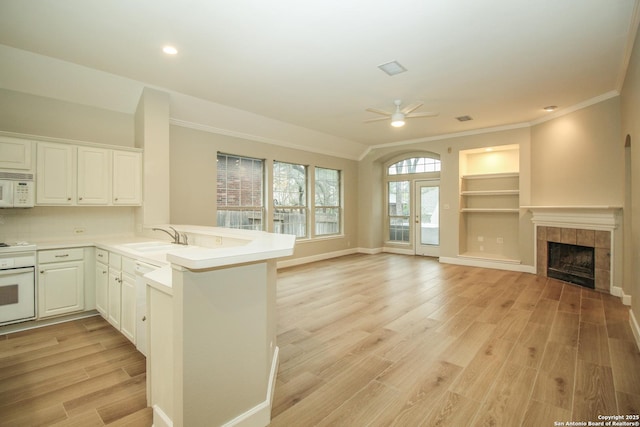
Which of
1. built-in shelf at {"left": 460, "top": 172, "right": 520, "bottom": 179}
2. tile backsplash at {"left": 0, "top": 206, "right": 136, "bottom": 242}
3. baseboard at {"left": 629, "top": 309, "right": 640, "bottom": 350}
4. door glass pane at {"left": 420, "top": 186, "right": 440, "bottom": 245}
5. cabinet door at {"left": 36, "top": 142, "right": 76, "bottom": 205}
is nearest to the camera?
baseboard at {"left": 629, "top": 309, "right": 640, "bottom": 350}

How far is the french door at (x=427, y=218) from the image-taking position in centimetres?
805

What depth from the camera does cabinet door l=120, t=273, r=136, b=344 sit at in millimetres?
2812

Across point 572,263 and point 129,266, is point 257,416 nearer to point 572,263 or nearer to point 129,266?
point 129,266

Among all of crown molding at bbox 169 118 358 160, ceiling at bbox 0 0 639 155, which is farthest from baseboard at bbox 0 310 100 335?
crown molding at bbox 169 118 358 160

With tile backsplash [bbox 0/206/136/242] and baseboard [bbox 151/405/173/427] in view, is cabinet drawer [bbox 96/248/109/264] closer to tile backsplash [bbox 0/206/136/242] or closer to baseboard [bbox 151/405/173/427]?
tile backsplash [bbox 0/206/136/242]

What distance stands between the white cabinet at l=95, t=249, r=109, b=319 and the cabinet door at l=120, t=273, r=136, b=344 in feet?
1.80

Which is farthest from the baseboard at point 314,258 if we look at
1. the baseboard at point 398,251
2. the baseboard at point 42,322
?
the baseboard at point 42,322

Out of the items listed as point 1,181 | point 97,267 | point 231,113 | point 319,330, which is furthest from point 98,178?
point 319,330

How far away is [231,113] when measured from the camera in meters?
5.27

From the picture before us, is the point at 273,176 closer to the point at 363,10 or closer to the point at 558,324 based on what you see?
the point at 363,10

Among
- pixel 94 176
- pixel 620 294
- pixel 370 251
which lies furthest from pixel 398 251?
pixel 94 176

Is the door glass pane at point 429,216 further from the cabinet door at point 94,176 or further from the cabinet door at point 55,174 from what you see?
the cabinet door at point 55,174

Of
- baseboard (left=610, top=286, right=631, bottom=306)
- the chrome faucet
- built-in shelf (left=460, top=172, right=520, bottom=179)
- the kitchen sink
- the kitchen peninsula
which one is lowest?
baseboard (left=610, top=286, right=631, bottom=306)

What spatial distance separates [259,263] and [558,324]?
3.56 m
